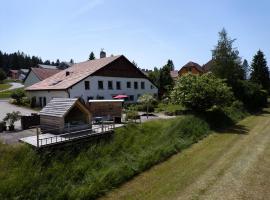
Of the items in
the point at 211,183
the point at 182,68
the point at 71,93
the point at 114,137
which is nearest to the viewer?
the point at 211,183

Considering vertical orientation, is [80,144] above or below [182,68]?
below

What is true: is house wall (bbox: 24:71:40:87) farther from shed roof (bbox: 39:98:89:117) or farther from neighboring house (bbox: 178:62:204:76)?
neighboring house (bbox: 178:62:204:76)

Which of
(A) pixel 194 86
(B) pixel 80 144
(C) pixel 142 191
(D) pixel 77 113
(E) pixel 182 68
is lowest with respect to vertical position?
(C) pixel 142 191

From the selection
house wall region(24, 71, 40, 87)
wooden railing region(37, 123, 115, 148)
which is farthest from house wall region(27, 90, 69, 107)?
wooden railing region(37, 123, 115, 148)

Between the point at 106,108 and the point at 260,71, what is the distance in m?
45.5

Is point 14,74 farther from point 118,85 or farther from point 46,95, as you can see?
point 118,85

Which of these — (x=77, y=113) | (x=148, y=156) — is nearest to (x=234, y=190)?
(x=148, y=156)

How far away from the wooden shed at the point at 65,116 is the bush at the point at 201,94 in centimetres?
1189

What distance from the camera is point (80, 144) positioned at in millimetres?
16469

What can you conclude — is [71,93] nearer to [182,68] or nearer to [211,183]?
[211,183]

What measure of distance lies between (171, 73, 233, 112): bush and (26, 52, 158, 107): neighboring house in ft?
40.9

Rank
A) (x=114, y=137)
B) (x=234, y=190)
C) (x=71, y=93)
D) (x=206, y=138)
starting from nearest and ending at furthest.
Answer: (x=234, y=190) → (x=114, y=137) → (x=206, y=138) → (x=71, y=93)

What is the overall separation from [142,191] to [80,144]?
18.7 ft

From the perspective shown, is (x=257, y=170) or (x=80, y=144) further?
(x=80, y=144)
